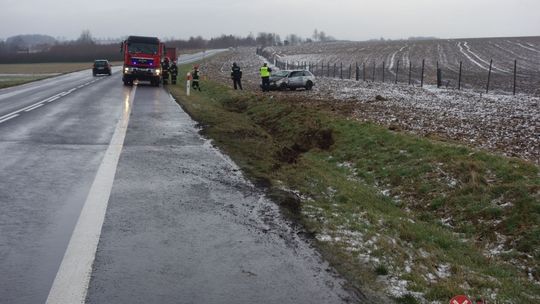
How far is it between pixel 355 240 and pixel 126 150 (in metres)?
6.48

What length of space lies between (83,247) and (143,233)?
28.9 inches

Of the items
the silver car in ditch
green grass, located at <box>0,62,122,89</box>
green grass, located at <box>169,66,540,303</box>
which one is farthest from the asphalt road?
green grass, located at <box>0,62,122,89</box>

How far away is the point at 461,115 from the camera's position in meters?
17.3

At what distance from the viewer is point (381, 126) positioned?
591 inches

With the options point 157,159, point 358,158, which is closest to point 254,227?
point 157,159

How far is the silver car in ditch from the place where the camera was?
98.0 ft

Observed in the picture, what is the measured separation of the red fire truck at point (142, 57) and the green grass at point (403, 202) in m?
18.2

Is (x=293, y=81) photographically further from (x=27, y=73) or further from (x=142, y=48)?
(x=27, y=73)

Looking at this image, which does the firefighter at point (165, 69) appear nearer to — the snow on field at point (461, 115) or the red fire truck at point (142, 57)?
the red fire truck at point (142, 57)

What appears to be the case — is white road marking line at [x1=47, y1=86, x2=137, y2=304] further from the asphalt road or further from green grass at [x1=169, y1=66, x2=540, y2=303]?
green grass at [x1=169, y1=66, x2=540, y2=303]

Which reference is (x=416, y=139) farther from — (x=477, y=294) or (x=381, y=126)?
(x=477, y=294)

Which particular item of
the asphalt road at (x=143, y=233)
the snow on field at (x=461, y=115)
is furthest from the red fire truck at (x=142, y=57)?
the asphalt road at (x=143, y=233)

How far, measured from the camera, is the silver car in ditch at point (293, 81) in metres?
29.9

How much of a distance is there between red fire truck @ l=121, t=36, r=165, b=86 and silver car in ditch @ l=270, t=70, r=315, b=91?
283 inches
